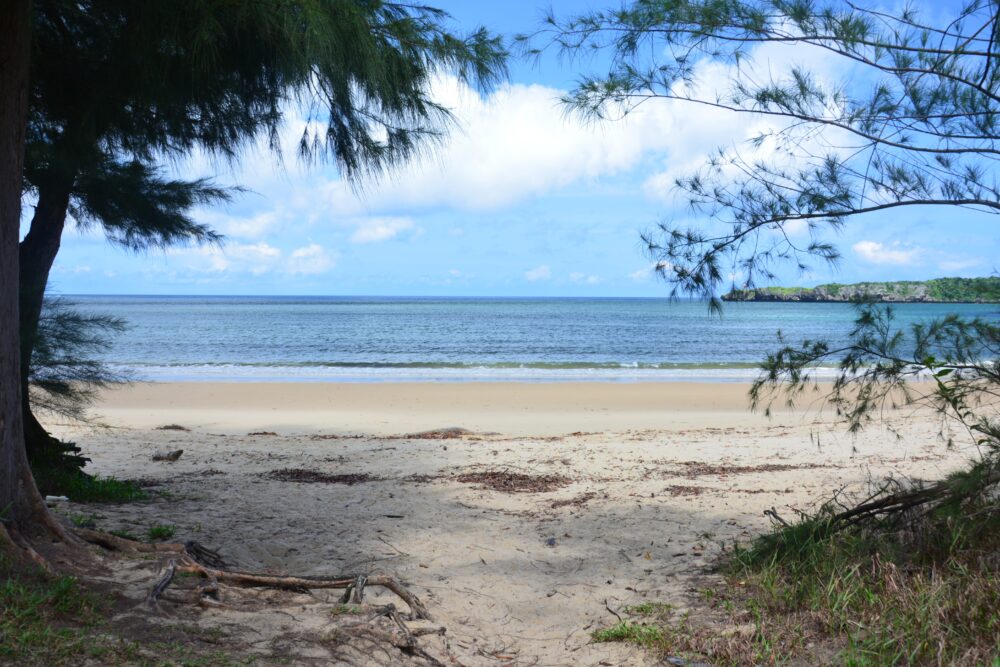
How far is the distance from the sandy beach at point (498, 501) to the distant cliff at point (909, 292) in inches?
66.3

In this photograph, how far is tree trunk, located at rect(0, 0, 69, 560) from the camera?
3.65 m

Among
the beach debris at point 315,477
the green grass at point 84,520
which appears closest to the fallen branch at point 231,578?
the green grass at point 84,520

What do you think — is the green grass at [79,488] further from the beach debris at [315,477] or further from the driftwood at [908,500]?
the driftwood at [908,500]

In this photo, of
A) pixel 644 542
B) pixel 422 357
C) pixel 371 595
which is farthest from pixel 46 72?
pixel 422 357

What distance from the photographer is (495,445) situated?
32.1 feet

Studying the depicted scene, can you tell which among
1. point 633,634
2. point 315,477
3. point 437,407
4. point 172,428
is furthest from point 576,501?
point 437,407

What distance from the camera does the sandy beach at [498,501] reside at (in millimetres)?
4195

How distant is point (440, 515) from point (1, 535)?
322 cm

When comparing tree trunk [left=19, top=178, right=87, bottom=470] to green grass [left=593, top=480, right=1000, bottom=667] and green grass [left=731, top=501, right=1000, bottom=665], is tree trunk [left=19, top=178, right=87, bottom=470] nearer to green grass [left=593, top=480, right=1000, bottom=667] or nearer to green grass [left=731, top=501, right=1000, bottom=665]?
green grass [left=593, top=480, right=1000, bottom=667]

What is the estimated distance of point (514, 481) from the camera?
741 cm

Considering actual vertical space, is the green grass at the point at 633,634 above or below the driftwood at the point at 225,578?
below

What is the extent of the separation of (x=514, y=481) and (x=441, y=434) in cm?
399

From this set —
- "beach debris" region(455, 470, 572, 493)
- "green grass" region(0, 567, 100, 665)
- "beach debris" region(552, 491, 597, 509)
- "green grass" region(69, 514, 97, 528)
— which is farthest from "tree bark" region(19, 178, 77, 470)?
"beach debris" region(552, 491, 597, 509)

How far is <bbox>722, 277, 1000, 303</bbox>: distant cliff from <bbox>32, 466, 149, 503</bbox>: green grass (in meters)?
4.81
